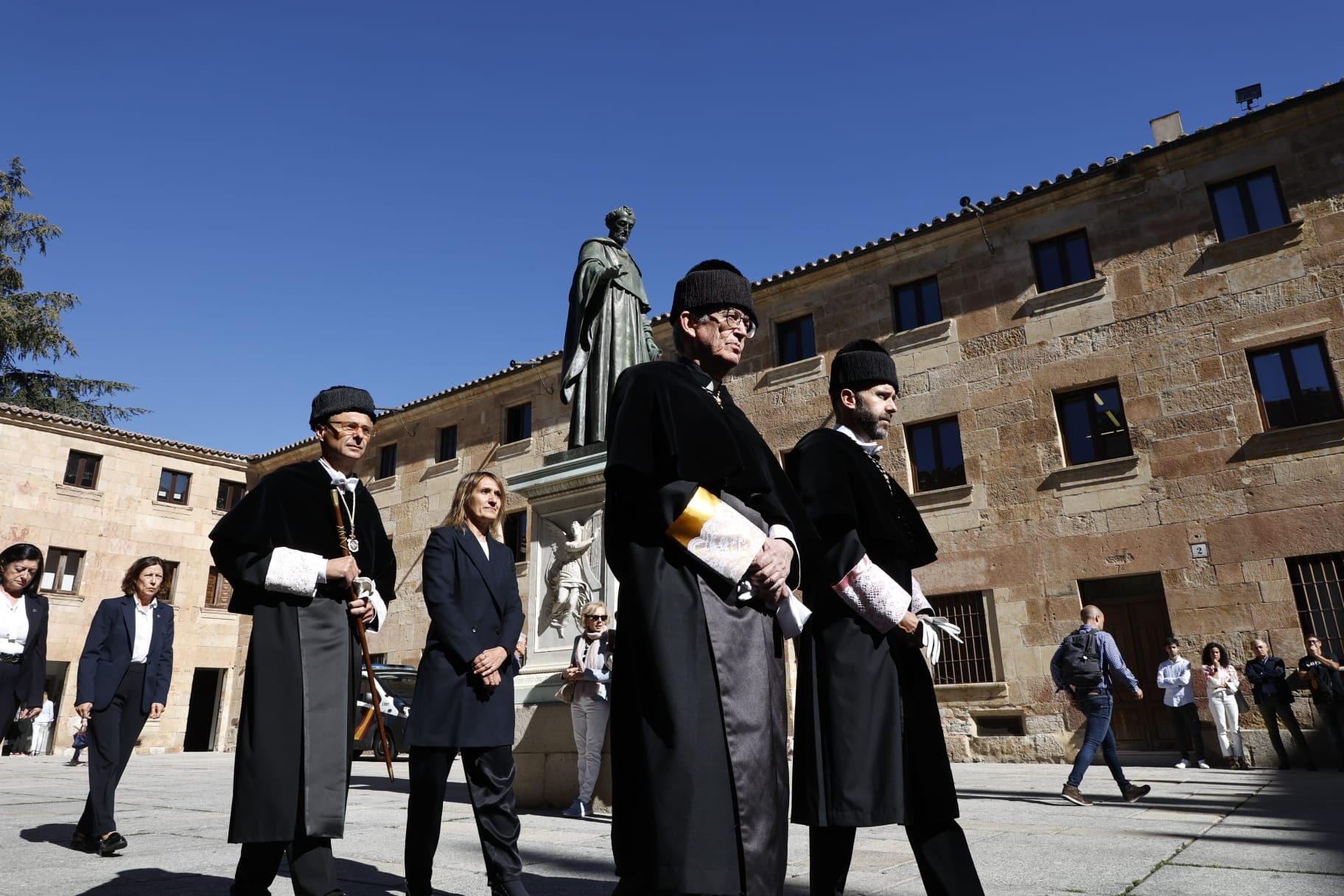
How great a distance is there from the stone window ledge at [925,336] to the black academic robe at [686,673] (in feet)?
48.6

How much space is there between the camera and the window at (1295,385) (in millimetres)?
12930

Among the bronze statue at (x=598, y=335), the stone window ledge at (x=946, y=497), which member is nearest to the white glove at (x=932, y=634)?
the bronze statue at (x=598, y=335)

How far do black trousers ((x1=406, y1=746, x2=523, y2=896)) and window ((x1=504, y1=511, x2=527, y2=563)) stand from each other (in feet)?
60.1

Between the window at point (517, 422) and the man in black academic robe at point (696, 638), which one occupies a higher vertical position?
the window at point (517, 422)

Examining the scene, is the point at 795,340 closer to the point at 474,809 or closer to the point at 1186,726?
the point at 1186,726

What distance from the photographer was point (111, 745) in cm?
495

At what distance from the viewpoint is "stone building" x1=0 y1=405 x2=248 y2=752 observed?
25.0 meters

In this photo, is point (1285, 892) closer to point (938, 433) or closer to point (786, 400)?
point (938, 433)

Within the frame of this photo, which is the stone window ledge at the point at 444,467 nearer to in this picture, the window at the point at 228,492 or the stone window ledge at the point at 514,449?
the stone window ledge at the point at 514,449

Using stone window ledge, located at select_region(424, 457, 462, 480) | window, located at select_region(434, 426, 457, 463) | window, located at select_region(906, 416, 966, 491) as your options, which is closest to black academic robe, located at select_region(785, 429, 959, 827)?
window, located at select_region(906, 416, 966, 491)

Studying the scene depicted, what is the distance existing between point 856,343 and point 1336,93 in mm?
15003

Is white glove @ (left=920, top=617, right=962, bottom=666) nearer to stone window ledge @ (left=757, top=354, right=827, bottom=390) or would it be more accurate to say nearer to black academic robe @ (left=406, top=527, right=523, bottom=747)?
black academic robe @ (left=406, top=527, right=523, bottom=747)

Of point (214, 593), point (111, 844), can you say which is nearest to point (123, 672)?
point (111, 844)

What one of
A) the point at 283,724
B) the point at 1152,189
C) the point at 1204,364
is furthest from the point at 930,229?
the point at 283,724
